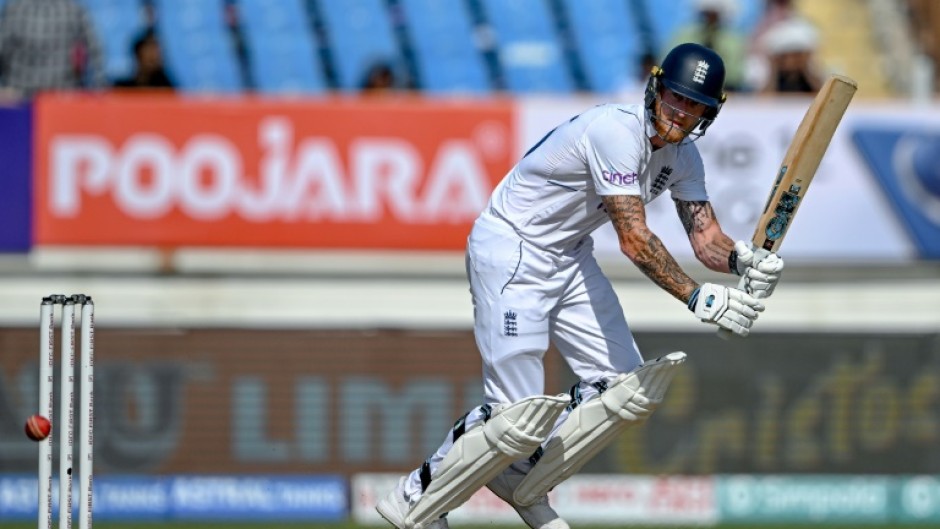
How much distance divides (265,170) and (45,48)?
1702mm

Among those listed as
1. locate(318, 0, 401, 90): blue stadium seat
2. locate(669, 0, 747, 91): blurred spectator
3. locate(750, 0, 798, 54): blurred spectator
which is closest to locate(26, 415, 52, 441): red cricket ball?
locate(669, 0, 747, 91): blurred spectator

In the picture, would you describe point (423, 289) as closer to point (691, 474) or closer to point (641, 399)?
point (691, 474)

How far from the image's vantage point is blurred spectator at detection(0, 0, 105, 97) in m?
10.4

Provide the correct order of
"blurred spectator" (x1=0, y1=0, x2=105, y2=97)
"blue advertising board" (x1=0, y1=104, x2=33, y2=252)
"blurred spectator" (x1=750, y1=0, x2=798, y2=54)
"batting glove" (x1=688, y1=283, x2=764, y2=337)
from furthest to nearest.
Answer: "blurred spectator" (x1=750, y1=0, x2=798, y2=54) → "blurred spectator" (x1=0, y1=0, x2=105, y2=97) → "blue advertising board" (x1=0, y1=104, x2=33, y2=252) → "batting glove" (x1=688, y1=283, x2=764, y2=337)

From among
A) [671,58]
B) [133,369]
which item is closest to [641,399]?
[671,58]

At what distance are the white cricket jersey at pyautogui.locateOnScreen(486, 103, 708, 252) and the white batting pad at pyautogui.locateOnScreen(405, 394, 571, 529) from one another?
61cm

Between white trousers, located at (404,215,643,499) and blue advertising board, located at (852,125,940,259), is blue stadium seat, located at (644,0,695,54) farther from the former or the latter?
white trousers, located at (404,215,643,499)

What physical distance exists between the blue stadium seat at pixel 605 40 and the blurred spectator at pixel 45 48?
3691 mm

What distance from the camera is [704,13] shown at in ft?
35.6

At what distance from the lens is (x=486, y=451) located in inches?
230

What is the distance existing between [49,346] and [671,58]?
2.31 meters

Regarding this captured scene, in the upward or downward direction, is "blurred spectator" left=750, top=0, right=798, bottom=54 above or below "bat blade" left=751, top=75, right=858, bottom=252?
above

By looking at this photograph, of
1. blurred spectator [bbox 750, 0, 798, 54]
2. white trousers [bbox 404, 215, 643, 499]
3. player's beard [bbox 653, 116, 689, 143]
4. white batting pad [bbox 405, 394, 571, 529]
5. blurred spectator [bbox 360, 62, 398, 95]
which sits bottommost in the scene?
white batting pad [bbox 405, 394, 571, 529]

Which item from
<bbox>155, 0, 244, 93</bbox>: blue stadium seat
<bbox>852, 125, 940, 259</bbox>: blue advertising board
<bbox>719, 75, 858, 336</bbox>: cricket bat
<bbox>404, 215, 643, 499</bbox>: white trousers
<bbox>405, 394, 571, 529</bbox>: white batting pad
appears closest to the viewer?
<bbox>719, 75, 858, 336</bbox>: cricket bat
